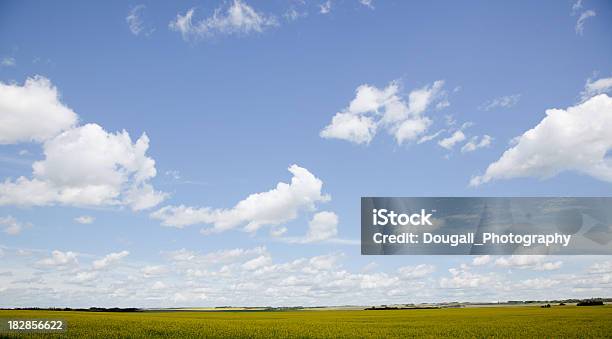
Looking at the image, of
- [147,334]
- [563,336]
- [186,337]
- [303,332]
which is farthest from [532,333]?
[147,334]

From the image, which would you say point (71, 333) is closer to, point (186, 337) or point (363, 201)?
point (186, 337)

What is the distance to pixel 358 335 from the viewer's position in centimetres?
3578

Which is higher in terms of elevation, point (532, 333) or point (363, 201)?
point (363, 201)

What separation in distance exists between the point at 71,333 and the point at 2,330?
5.10m

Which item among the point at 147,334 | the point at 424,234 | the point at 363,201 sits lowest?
the point at 147,334

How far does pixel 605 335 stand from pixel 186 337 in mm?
28521

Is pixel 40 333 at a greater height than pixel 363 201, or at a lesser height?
lesser

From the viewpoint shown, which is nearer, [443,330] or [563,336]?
[563,336]

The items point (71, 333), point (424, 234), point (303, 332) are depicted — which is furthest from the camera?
point (424, 234)

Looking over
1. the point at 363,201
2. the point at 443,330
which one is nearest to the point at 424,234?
the point at 363,201

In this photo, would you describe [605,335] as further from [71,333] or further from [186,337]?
[71,333]

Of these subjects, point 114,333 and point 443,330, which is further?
point 443,330

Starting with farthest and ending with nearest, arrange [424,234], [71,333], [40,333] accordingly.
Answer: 1. [424,234]
2. [71,333]
3. [40,333]

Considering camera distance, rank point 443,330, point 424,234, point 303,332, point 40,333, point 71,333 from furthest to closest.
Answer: point 424,234 < point 443,330 < point 303,332 < point 71,333 < point 40,333
